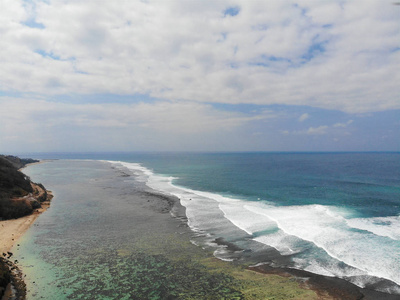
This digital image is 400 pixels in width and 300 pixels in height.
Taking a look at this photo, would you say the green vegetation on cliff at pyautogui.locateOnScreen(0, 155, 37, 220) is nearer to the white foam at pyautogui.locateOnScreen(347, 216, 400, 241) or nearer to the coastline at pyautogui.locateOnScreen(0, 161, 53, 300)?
the coastline at pyautogui.locateOnScreen(0, 161, 53, 300)

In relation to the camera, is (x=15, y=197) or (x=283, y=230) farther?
(x=15, y=197)

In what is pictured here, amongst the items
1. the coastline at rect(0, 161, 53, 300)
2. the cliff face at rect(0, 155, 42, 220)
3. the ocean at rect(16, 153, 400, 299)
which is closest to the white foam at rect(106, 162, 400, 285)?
the ocean at rect(16, 153, 400, 299)

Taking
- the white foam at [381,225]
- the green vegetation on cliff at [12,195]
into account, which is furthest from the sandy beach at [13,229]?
the white foam at [381,225]

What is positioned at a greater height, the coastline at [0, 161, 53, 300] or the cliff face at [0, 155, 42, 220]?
the cliff face at [0, 155, 42, 220]

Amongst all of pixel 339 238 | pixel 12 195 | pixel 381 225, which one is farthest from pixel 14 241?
pixel 381 225

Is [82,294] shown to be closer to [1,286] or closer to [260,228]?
[1,286]

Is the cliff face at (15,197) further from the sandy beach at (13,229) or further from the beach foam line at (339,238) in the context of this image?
the beach foam line at (339,238)

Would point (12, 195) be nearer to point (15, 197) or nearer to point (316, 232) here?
point (15, 197)

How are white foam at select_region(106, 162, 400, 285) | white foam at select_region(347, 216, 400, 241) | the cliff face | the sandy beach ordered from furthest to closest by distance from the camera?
the cliff face < white foam at select_region(347, 216, 400, 241) < the sandy beach < white foam at select_region(106, 162, 400, 285)

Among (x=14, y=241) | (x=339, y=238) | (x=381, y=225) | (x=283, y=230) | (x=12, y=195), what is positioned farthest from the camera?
(x=12, y=195)

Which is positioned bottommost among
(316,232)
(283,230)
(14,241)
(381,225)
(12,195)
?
(14,241)

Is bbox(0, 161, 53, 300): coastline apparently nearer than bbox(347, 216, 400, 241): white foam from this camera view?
Yes
